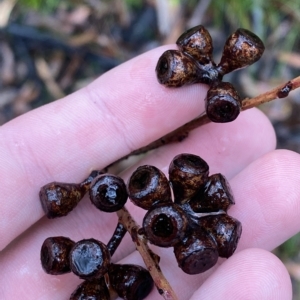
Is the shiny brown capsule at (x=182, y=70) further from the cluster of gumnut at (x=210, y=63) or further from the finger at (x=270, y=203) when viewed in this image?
the finger at (x=270, y=203)

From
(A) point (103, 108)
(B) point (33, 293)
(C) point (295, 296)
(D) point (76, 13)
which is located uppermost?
(D) point (76, 13)

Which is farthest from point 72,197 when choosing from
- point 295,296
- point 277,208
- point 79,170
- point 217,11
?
point 217,11

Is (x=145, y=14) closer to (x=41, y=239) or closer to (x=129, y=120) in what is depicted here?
(x=129, y=120)

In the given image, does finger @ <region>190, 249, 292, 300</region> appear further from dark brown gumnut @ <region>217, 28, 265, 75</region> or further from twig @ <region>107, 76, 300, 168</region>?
dark brown gumnut @ <region>217, 28, 265, 75</region>

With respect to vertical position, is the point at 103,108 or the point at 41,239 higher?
the point at 103,108

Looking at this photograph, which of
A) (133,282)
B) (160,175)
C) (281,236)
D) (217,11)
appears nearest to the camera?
(160,175)

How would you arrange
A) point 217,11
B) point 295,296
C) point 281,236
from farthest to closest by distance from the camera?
point 217,11
point 295,296
point 281,236

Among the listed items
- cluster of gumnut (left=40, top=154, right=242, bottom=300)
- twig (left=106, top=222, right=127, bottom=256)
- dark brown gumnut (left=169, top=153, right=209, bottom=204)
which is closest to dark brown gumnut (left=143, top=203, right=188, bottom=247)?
cluster of gumnut (left=40, top=154, right=242, bottom=300)

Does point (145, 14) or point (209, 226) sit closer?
point (209, 226)
